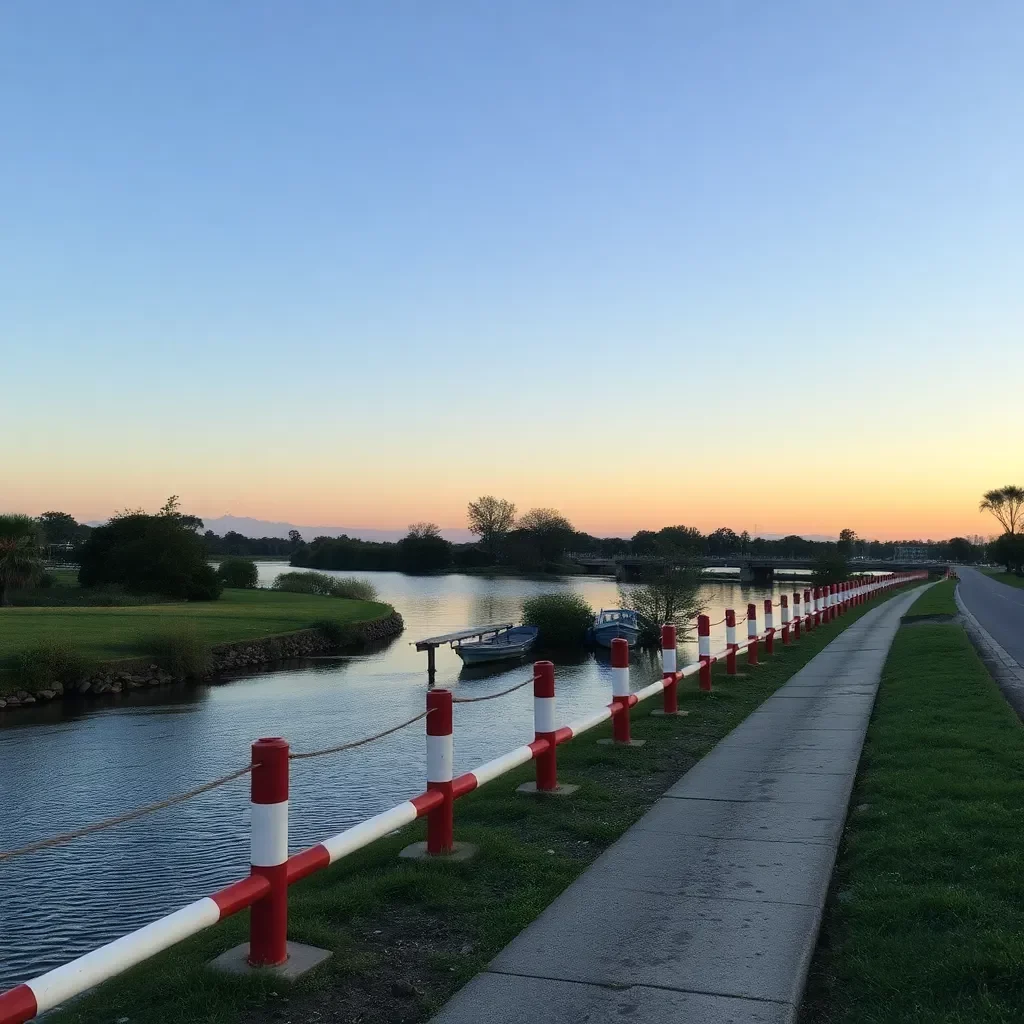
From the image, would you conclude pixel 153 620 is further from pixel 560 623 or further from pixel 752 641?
pixel 752 641

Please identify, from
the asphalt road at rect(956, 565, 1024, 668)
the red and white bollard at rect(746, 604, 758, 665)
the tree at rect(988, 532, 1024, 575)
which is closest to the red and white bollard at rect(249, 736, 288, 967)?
the red and white bollard at rect(746, 604, 758, 665)

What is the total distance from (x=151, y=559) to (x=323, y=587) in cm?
1800

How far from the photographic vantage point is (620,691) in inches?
376

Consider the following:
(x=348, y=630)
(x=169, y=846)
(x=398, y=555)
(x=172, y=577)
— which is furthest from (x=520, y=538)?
(x=169, y=846)

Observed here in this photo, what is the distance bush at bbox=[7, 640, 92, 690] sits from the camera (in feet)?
83.0

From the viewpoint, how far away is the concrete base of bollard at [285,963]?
4184 mm

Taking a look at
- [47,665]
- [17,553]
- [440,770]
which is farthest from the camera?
[17,553]

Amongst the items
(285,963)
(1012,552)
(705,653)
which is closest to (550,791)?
(285,963)

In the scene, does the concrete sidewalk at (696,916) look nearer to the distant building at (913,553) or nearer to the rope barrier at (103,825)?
the rope barrier at (103,825)

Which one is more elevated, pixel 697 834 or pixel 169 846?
pixel 697 834

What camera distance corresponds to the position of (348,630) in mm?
43656

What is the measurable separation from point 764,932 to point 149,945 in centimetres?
281

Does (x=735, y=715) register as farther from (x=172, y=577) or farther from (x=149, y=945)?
(x=172, y=577)

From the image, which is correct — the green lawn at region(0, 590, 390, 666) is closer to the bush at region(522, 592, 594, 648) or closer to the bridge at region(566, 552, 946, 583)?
the bush at region(522, 592, 594, 648)
